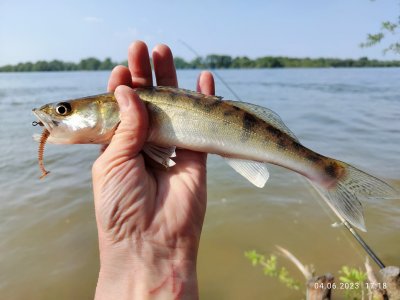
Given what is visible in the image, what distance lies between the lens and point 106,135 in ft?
10.9

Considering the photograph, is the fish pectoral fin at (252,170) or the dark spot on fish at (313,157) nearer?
the dark spot on fish at (313,157)

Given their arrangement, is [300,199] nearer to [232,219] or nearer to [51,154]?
[232,219]

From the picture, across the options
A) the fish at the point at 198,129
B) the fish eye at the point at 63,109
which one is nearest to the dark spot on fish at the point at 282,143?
the fish at the point at 198,129

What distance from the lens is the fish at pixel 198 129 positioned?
3236 mm

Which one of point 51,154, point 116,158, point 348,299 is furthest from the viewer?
point 51,154

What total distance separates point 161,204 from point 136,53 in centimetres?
173

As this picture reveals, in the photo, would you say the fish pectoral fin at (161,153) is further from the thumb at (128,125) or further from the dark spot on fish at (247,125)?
the dark spot on fish at (247,125)

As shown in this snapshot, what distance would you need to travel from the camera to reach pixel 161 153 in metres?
3.36

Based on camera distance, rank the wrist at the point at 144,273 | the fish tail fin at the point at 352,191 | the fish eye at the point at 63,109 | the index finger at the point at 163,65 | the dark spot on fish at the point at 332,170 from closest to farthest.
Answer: the wrist at the point at 144,273 < the fish tail fin at the point at 352,191 < the dark spot on fish at the point at 332,170 < the fish eye at the point at 63,109 < the index finger at the point at 163,65

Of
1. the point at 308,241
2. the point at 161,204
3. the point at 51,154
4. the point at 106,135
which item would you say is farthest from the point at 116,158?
the point at 51,154

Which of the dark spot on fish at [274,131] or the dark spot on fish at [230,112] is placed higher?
the dark spot on fish at [230,112]

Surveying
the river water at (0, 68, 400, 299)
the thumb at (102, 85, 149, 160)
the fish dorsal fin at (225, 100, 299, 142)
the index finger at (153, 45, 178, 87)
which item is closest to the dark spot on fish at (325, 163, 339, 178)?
the fish dorsal fin at (225, 100, 299, 142)

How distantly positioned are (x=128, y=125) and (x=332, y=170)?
195cm

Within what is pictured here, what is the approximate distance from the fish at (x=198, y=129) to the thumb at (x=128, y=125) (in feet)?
0.74
